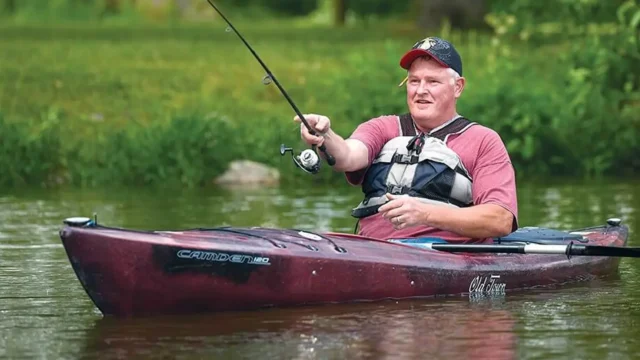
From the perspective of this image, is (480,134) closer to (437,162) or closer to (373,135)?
(437,162)

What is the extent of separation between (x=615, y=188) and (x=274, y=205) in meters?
3.11

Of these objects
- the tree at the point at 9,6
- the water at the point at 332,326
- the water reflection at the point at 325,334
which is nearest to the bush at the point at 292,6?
the tree at the point at 9,6

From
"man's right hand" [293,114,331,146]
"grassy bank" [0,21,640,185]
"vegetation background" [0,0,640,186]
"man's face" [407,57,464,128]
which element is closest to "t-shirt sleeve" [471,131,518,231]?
"man's face" [407,57,464,128]

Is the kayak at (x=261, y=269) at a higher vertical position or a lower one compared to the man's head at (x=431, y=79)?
lower

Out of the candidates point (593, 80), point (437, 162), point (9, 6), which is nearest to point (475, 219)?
point (437, 162)

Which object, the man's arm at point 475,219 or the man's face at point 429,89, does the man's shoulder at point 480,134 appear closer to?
the man's face at point 429,89

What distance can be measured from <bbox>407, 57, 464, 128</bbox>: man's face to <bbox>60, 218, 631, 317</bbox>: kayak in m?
0.67

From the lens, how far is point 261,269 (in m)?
8.48

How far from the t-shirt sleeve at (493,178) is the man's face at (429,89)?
0.29 m

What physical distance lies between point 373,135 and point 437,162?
37 cm

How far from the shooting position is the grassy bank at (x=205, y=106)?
1641 cm

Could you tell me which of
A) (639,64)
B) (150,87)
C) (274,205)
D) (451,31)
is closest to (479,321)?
(274,205)

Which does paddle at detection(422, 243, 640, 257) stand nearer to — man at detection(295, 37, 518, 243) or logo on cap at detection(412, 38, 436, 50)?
man at detection(295, 37, 518, 243)

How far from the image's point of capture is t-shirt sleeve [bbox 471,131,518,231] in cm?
905
